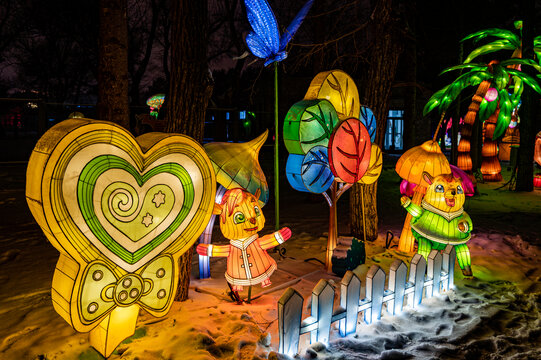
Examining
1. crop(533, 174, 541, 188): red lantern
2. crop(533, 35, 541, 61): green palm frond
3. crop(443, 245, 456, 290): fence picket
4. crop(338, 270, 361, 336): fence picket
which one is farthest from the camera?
crop(533, 174, 541, 188): red lantern

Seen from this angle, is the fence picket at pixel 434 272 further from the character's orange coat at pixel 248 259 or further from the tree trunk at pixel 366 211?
the tree trunk at pixel 366 211

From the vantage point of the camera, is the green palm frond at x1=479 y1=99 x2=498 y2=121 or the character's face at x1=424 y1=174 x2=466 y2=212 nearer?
the character's face at x1=424 y1=174 x2=466 y2=212

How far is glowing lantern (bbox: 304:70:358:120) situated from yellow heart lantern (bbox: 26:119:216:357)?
6.59 ft

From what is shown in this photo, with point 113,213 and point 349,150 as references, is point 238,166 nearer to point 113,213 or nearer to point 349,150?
point 349,150

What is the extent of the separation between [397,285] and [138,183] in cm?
265

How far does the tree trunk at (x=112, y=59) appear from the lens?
15.5 feet

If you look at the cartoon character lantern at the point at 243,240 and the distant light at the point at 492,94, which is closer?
the cartoon character lantern at the point at 243,240

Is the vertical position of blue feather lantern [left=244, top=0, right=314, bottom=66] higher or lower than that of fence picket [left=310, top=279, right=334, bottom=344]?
higher

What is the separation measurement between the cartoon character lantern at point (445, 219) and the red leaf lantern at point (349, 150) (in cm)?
104

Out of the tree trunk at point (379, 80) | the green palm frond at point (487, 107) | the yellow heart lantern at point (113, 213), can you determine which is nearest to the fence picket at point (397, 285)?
the yellow heart lantern at point (113, 213)

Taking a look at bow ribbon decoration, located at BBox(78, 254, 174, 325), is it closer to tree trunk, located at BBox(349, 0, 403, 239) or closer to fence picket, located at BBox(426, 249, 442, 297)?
Answer: fence picket, located at BBox(426, 249, 442, 297)

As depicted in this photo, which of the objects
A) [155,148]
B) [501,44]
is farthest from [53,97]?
[155,148]

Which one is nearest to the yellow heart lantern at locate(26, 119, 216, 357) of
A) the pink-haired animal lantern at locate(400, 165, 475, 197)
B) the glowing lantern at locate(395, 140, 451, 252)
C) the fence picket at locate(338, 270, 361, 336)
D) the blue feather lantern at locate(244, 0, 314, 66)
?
the fence picket at locate(338, 270, 361, 336)

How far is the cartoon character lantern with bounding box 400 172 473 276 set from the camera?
15.4 ft
